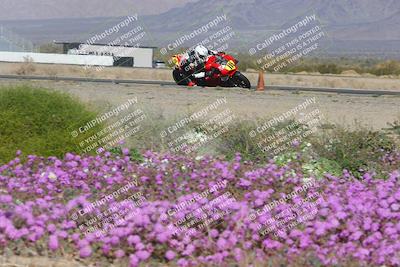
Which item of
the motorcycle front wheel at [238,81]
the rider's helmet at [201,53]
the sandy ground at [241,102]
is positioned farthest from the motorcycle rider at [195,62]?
the sandy ground at [241,102]

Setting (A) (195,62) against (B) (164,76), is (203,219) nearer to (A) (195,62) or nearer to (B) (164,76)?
(A) (195,62)

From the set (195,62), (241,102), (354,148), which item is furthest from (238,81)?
(354,148)

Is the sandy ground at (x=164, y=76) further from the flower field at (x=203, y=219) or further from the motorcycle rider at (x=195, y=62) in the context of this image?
the flower field at (x=203, y=219)

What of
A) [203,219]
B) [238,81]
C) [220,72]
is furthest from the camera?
[238,81]

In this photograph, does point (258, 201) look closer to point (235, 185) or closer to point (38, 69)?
point (235, 185)

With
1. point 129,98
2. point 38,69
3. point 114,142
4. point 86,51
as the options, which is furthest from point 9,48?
point 114,142

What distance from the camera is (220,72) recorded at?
2402 centimetres

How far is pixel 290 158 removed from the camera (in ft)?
33.8

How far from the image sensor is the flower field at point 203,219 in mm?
5891

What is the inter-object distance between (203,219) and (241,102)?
1201 centimetres

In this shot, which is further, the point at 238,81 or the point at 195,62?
the point at 238,81

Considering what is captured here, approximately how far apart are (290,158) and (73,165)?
3.23 metres

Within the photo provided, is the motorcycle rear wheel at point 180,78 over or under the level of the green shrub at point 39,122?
over

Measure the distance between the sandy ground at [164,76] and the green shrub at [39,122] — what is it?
1069 inches
